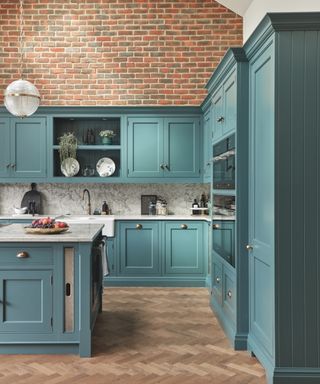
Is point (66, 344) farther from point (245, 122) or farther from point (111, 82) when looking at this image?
point (111, 82)

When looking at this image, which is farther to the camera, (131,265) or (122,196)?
(122,196)

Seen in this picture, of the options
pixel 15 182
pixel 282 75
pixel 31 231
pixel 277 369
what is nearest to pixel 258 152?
pixel 282 75

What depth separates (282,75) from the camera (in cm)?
274

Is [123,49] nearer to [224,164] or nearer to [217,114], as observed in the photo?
[217,114]

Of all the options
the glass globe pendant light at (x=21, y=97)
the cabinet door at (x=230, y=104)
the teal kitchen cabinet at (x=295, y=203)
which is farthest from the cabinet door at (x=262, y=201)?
the glass globe pendant light at (x=21, y=97)

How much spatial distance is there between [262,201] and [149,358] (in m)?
1.48

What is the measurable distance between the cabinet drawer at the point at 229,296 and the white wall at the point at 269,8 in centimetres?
260

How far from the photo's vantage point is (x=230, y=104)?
374cm

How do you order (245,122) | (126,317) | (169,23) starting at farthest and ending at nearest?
(169,23) → (126,317) → (245,122)

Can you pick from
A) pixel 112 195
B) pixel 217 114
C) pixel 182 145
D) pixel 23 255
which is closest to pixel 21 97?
pixel 23 255

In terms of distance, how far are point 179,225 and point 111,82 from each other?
2.33 meters

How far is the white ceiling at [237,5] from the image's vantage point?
568 centimetres

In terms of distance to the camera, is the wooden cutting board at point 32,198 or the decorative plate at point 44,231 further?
the wooden cutting board at point 32,198

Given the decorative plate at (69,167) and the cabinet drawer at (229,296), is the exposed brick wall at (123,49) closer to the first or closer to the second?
the decorative plate at (69,167)
